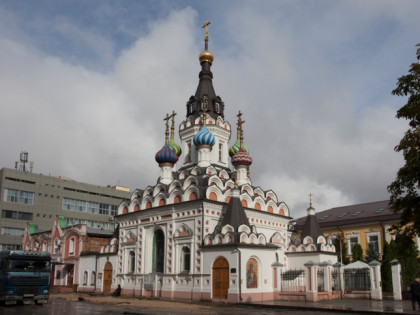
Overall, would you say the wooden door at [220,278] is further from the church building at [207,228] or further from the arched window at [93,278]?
the arched window at [93,278]

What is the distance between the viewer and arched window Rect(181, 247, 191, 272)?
2548 centimetres

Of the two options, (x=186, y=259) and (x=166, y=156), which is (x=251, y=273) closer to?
(x=186, y=259)

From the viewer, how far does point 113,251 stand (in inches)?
1213

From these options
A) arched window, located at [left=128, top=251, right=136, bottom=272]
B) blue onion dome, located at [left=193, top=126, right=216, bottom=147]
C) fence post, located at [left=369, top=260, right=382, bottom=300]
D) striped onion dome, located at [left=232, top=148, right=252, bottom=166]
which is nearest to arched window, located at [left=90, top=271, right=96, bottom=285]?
arched window, located at [left=128, top=251, right=136, bottom=272]

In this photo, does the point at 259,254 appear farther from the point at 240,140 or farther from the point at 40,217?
the point at 40,217

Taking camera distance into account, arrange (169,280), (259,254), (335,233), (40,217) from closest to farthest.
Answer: (259,254), (169,280), (335,233), (40,217)

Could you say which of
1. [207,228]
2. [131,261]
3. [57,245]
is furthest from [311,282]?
[57,245]

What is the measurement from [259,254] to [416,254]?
14033 millimetres

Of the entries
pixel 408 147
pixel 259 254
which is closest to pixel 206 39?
pixel 259 254

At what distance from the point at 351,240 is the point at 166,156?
61.4 feet

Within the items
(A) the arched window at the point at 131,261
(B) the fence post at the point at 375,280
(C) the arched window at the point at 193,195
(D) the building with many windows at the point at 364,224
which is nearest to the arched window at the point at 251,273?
(C) the arched window at the point at 193,195

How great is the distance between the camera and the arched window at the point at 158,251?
2734 centimetres

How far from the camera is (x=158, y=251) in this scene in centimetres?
2772

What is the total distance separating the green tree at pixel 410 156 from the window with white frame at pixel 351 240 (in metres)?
25.2
